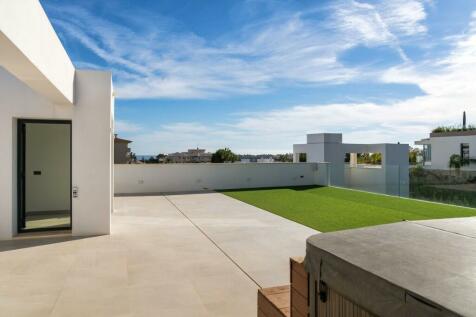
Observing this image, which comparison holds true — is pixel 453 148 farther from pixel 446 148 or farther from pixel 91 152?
pixel 91 152

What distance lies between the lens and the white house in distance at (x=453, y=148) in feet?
79.6

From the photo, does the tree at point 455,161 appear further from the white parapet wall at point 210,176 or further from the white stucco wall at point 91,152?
the white stucco wall at point 91,152

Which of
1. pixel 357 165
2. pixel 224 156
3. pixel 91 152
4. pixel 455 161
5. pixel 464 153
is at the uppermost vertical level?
pixel 464 153

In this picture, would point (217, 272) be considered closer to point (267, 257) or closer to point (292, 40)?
point (267, 257)

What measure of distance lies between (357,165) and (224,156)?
8199 mm

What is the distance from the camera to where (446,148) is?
26.2 metres

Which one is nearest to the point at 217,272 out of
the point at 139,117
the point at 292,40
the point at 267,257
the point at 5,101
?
the point at 267,257

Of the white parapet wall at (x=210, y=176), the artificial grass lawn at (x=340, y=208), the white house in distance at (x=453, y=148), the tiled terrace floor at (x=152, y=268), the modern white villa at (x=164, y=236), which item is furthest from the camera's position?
the white house in distance at (x=453, y=148)

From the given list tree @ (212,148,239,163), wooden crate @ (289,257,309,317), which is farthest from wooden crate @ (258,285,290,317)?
tree @ (212,148,239,163)

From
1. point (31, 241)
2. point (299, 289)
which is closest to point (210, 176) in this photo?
point (31, 241)

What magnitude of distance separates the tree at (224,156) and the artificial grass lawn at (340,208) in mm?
→ 9527

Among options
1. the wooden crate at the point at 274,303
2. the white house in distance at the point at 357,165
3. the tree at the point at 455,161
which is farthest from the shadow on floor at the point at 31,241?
the tree at the point at 455,161

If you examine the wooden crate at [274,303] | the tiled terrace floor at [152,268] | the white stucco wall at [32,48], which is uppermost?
the white stucco wall at [32,48]

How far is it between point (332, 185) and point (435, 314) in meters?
14.8
